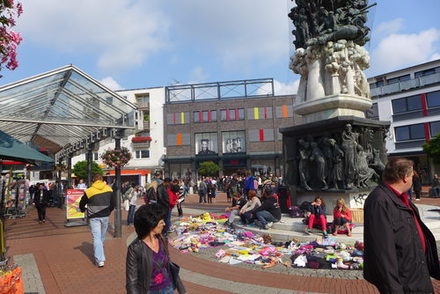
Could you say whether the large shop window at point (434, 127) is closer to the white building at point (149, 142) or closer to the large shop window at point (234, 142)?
the large shop window at point (234, 142)

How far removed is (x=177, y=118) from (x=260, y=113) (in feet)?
40.5

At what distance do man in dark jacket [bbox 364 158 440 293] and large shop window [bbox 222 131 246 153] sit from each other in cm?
4344

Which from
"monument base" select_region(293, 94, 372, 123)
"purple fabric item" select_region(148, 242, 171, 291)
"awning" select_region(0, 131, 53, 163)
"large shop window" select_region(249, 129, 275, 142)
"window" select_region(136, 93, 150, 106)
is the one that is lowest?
"purple fabric item" select_region(148, 242, 171, 291)

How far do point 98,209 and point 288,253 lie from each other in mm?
3981

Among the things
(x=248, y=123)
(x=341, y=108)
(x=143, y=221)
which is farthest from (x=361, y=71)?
(x=248, y=123)

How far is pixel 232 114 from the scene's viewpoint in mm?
46594

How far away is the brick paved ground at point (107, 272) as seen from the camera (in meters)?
4.80

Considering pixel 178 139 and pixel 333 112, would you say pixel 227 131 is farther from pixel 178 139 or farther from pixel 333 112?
pixel 333 112

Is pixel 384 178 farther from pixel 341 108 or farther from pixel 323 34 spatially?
pixel 323 34

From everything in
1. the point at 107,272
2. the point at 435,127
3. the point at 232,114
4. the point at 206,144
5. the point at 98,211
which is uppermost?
the point at 232,114

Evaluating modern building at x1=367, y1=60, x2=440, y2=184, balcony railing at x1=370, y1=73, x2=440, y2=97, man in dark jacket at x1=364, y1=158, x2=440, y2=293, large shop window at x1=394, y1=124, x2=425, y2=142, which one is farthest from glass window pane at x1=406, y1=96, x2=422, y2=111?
man in dark jacket at x1=364, y1=158, x2=440, y2=293

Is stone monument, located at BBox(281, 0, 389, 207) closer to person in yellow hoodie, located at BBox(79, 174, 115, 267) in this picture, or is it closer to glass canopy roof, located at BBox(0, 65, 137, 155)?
glass canopy roof, located at BBox(0, 65, 137, 155)

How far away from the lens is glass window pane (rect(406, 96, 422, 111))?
107 ft

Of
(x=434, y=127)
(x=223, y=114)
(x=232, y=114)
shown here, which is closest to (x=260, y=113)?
(x=232, y=114)
